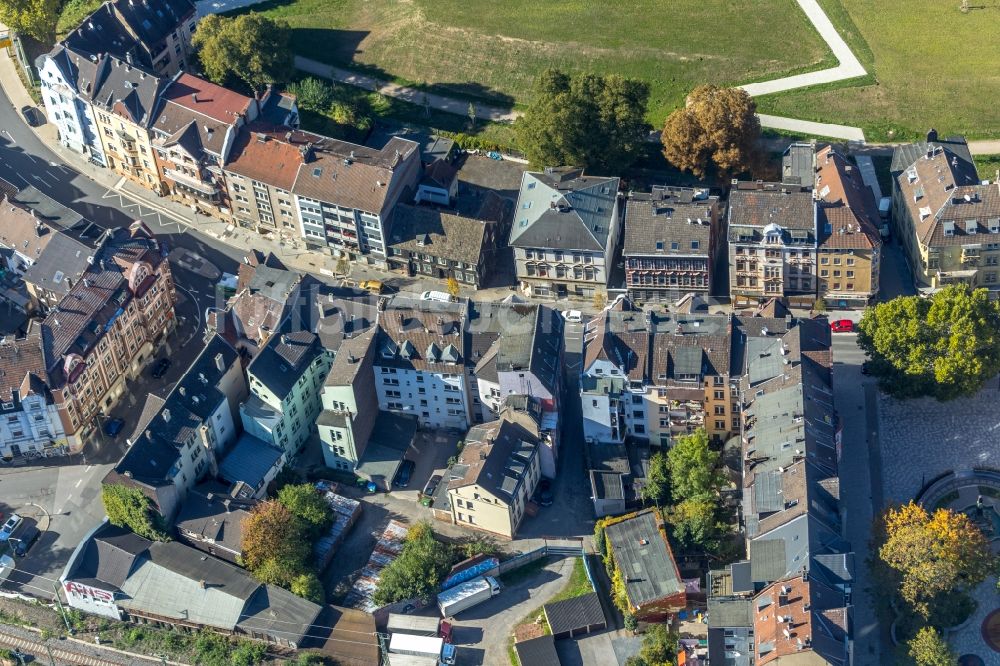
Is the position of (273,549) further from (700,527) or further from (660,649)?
(700,527)

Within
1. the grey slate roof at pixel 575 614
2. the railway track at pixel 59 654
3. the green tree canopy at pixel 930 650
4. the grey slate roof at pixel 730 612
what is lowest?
the railway track at pixel 59 654

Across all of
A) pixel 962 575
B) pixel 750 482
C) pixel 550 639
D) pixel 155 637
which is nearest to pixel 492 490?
pixel 550 639

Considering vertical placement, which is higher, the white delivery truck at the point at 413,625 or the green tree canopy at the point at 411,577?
the green tree canopy at the point at 411,577

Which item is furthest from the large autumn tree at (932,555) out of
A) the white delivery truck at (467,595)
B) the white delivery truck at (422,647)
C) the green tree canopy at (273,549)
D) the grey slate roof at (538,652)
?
the green tree canopy at (273,549)

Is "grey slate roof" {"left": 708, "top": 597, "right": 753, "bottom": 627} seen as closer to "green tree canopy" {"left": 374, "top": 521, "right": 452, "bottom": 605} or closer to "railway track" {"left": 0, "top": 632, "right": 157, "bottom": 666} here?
"green tree canopy" {"left": 374, "top": 521, "right": 452, "bottom": 605}

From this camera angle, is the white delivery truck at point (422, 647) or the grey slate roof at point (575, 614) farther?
the grey slate roof at point (575, 614)

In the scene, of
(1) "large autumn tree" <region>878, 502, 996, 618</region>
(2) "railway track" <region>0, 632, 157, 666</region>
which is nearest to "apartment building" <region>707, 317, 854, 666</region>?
(1) "large autumn tree" <region>878, 502, 996, 618</region>

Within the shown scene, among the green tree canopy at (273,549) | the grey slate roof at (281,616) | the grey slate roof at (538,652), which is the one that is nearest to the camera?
the grey slate roof at (538,652)

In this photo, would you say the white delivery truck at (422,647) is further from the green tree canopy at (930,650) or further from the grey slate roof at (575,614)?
the green tree canopy at (930,650)
